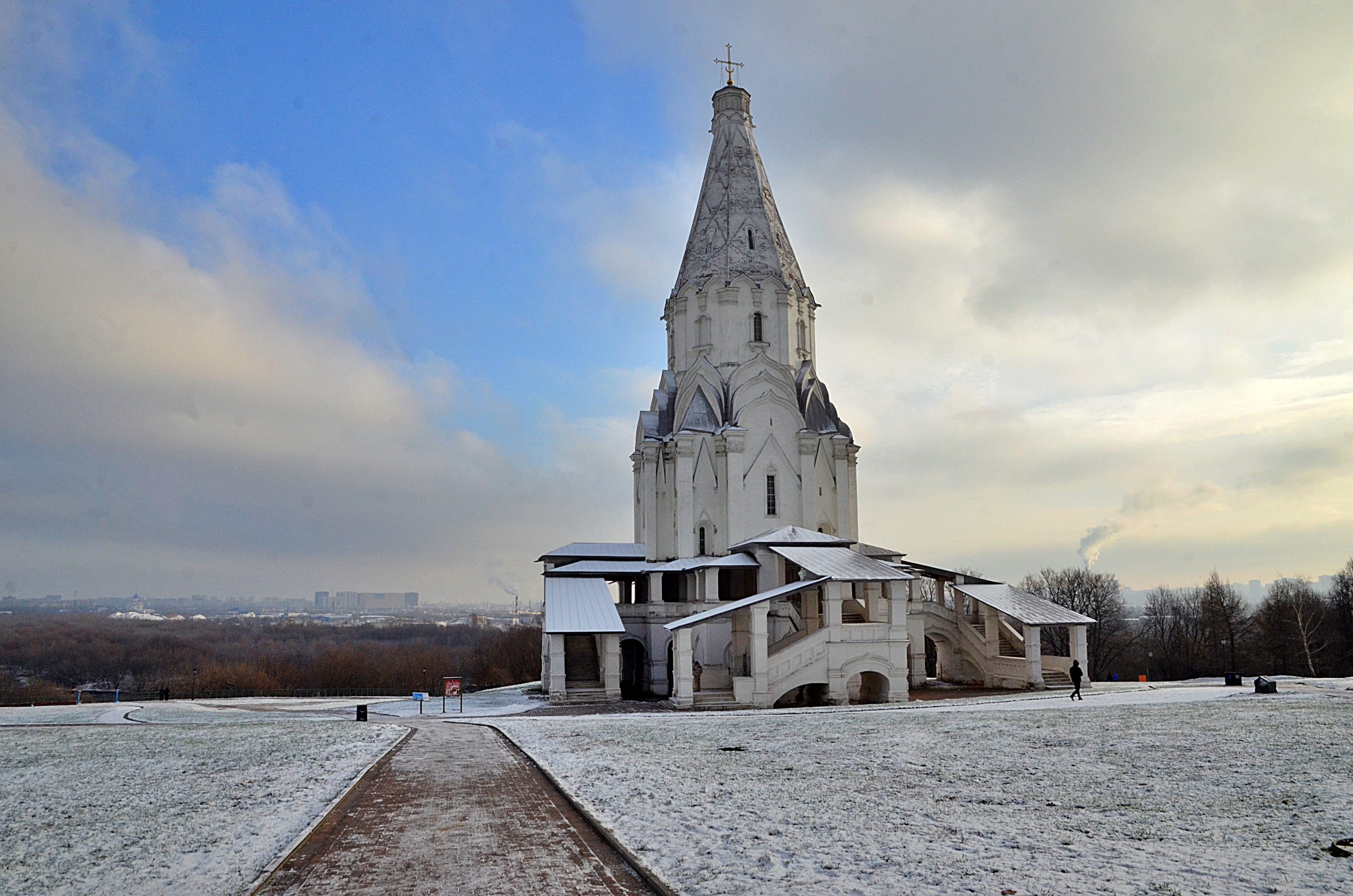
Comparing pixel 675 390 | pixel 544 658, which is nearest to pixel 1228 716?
pixel 544 658

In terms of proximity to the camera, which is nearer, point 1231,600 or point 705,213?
point 705,213

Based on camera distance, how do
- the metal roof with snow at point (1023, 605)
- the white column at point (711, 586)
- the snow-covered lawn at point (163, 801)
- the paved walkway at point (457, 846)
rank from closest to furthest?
the paved walkway at point (457, 846), the snow-covered lawn at point (163, 801), the metal roof with snow at point (1023, 605), the white column at point (711, 586)

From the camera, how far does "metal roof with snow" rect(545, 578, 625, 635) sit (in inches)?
1192

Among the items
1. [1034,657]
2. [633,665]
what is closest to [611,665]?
[633,665]

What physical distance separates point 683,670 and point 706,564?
24.6ft

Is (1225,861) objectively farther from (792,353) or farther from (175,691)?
(175,691)

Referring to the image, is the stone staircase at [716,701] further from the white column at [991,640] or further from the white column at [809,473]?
the white column at [809,473]

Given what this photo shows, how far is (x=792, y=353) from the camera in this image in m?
41.8

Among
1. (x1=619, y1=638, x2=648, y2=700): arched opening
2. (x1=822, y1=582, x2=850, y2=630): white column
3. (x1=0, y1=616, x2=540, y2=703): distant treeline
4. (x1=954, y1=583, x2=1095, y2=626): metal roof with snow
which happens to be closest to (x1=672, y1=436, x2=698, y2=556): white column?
(x1=619, y1=638, x2=648, y2=700): arched opening

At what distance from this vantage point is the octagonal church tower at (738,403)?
3941 cm

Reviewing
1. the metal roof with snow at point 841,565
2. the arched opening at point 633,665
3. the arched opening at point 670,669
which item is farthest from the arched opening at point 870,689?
the arched opening at point 633,665

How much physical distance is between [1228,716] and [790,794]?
972cm

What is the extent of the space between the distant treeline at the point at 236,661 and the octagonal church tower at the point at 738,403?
895 inches

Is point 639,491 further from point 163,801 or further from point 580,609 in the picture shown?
point 163,801
